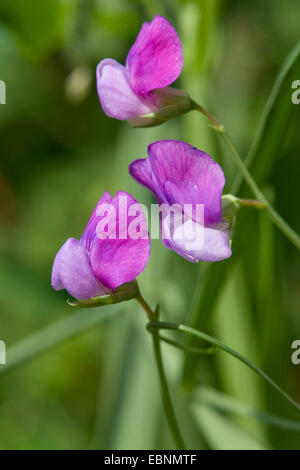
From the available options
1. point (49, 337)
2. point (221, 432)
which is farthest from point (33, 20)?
point (221, 432)

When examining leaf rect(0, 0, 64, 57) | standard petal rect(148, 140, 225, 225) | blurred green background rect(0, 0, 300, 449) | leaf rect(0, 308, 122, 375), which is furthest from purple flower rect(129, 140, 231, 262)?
leaf rect(0, 0, 64, 57)

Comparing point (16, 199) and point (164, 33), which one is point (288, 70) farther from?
point (16, 199)

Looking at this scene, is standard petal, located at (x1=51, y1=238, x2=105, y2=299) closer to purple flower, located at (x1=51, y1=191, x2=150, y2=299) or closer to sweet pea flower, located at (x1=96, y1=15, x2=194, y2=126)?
purple flower, located at (x1=51, y1=191, x2=150, y2=299)

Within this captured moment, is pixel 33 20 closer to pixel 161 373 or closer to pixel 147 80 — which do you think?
pixel 147 80

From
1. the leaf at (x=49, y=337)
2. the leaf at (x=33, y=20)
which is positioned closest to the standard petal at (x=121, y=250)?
the leaf at (x=49, y=337)

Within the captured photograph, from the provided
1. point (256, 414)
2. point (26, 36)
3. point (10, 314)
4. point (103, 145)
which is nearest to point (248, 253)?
point (256, 414)
